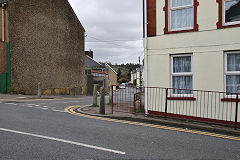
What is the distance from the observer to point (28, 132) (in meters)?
6.30

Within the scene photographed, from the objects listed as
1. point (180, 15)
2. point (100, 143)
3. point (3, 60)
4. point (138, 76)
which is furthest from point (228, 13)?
point (138, 76)

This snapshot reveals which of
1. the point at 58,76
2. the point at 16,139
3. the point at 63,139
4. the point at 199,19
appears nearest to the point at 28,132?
the point at 16,139

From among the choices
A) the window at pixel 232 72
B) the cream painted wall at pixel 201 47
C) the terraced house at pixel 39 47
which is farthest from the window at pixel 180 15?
the terraced house at pixel 39 47

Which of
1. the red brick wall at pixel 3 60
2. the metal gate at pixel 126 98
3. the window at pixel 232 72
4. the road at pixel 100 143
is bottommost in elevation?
the road at pixel 100 143

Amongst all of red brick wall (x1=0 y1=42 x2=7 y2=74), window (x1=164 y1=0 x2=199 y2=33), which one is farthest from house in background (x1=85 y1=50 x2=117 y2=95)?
window (x1=164 y1=0 x2=199 y2=33)

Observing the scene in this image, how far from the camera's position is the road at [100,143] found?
4863 millimetres

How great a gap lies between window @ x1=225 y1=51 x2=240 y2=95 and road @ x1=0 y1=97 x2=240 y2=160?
8.96ft

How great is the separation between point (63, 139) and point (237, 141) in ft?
15.1

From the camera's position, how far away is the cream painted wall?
8742mm

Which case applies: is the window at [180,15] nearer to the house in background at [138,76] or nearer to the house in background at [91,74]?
the house in background at [91,74]

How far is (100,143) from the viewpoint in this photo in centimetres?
561

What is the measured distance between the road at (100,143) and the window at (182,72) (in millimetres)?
2718

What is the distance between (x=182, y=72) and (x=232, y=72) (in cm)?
179

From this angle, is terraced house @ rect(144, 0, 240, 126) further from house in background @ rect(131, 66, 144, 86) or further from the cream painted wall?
house in background @ rect(131, 66, 144, 86)
